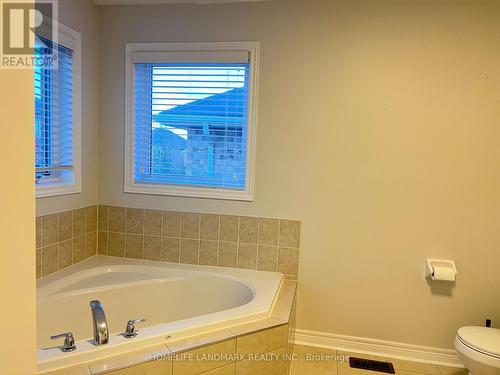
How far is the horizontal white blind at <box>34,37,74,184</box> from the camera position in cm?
227

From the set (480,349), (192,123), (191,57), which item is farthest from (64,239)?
(480,349)

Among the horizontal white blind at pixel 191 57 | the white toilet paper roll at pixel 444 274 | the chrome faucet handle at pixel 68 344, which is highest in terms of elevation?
the horizontal white blind at pixel 191 57

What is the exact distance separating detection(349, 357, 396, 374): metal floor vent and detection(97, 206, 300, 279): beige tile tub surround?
2.32 feet

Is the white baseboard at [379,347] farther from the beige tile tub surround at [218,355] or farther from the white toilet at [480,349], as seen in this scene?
the beige tile tub surround at [218,355]

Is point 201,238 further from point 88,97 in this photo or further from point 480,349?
point 480,349

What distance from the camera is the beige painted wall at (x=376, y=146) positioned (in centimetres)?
233

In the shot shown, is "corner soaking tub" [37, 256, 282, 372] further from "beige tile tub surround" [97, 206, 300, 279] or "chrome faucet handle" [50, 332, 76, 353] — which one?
"chrome faucet handle" [50, 332, 76, 353]

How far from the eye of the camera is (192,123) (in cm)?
271

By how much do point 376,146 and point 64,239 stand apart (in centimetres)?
233

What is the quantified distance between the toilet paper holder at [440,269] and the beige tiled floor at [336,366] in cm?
63

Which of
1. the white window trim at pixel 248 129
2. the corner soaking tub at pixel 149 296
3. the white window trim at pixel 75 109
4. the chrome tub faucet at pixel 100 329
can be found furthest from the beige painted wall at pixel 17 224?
the white window trim at pixel 248 129

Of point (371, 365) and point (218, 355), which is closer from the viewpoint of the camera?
point (218, 355)

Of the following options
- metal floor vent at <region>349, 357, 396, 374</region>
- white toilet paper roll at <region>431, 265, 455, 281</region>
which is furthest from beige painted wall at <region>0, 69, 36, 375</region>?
white toilet paper roll at <region>431, 265, 455, 281</region>

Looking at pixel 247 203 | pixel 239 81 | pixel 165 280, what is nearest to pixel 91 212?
pixel 165 280
